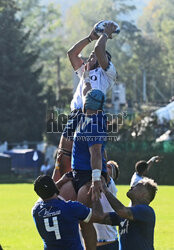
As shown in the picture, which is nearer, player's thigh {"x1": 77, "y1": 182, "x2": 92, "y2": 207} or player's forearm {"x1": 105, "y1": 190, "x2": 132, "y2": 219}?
player's forearm {"x1": 105, "y1": 190, "x2": 132, "y2": 219}

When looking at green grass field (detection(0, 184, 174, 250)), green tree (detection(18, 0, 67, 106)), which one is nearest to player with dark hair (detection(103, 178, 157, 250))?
green grass field (detection(0, 184, 174, 250))

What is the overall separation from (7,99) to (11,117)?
1.98 meters

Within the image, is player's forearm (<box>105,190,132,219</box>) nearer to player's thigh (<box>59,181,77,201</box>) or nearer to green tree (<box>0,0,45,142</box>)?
player's thigh (<box>59,181,77,201</box>)

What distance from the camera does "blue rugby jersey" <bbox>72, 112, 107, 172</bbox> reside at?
27.6ft

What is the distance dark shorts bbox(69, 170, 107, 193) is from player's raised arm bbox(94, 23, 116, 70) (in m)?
1.44

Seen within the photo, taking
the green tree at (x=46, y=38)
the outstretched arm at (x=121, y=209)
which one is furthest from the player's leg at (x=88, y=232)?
the green tree at (x=46, y=38)

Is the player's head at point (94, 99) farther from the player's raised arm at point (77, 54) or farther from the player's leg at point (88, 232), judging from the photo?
the player's raised arm at point (77, 54)

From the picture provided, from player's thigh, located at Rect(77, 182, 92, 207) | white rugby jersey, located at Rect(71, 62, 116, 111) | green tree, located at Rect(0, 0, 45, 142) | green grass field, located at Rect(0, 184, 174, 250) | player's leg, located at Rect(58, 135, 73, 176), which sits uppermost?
green tree, located at Rect(0, 0, 45, 142)

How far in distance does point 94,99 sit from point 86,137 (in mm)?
484

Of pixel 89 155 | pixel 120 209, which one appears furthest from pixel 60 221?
pixel 89 155

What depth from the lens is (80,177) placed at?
880cm

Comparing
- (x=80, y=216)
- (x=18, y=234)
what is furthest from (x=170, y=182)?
(x=80, y=216)

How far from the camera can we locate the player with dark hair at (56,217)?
7.99 meters

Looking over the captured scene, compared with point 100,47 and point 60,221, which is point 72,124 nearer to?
point 100,47
